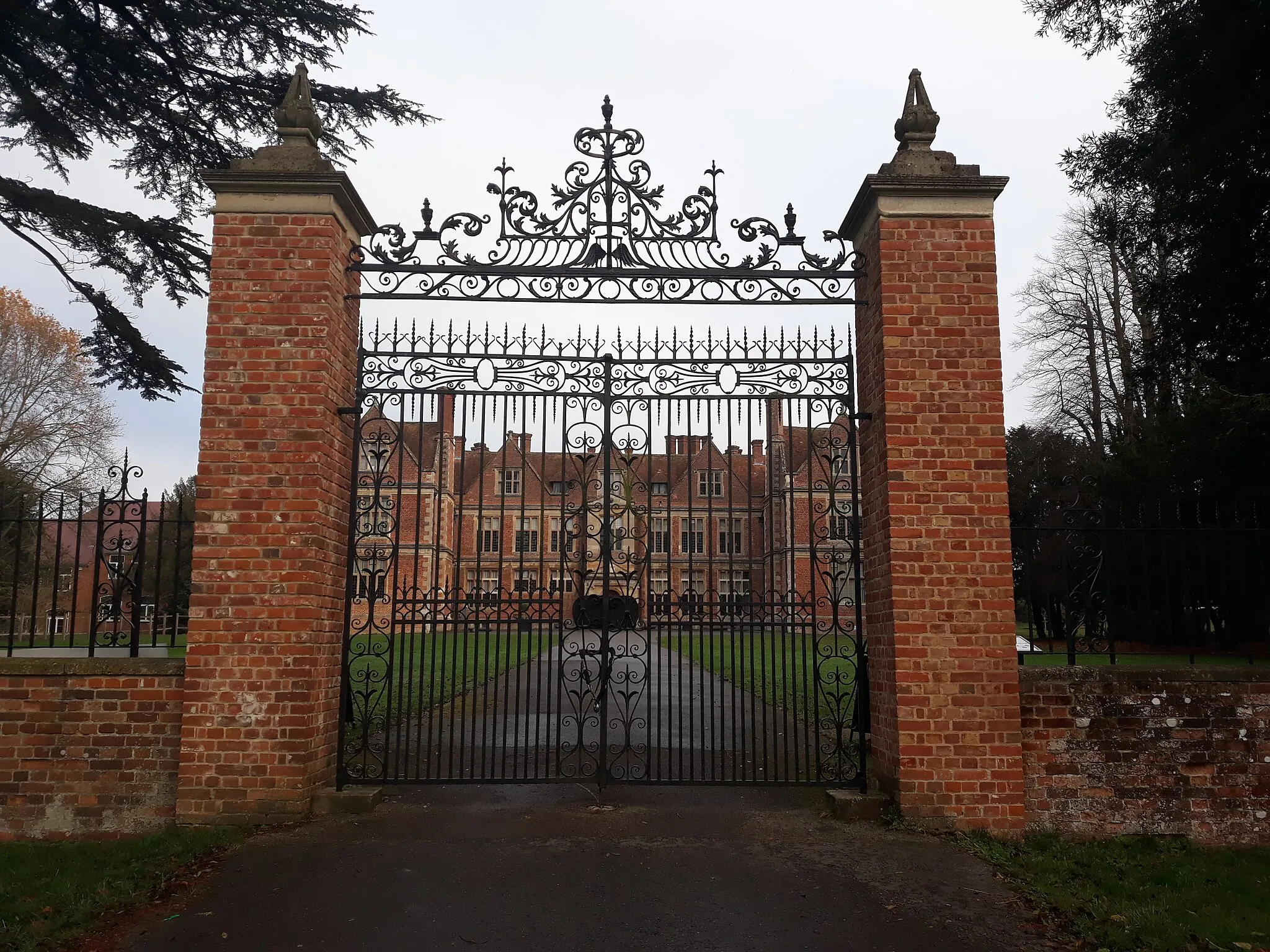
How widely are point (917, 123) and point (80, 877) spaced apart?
23.1 feet

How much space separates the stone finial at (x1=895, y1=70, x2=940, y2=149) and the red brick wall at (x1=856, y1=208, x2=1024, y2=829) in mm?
620

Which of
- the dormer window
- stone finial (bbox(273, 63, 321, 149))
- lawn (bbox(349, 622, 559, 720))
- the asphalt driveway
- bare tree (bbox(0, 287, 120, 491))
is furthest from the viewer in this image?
bare tree (bbox(0, 287, 120, 491))

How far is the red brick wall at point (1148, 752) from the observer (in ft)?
18.0

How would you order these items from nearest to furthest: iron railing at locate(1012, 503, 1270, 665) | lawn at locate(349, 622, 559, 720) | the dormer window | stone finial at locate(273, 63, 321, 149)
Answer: lawn at locate(349, 622, 559, 720), iron railing at locate(1012, 503, 1270, 665), the dormer window, stone finial at locate(273, 63, 321, 149)

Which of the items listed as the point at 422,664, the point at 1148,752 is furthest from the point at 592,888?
the point at 1148,752

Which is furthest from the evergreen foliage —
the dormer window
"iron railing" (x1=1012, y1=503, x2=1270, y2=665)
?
"iron railing" (x1=1012, y1=503, x2=1270, y2=665)

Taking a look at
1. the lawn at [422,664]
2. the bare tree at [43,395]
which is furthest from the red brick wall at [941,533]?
the bare tree at [43,395]

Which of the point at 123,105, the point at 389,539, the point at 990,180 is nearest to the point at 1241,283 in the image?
the point at 990,180

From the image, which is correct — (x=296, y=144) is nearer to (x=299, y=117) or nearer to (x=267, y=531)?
(x=299, y=117)

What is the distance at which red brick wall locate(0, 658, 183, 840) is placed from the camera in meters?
5.38

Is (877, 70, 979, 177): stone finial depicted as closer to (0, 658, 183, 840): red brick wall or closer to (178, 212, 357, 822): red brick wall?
(178, 212, 357, 822): red brick wall

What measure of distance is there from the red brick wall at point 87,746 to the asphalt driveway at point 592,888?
1004 millimetres

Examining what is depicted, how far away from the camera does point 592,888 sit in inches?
175

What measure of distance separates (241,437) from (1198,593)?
1059cm
